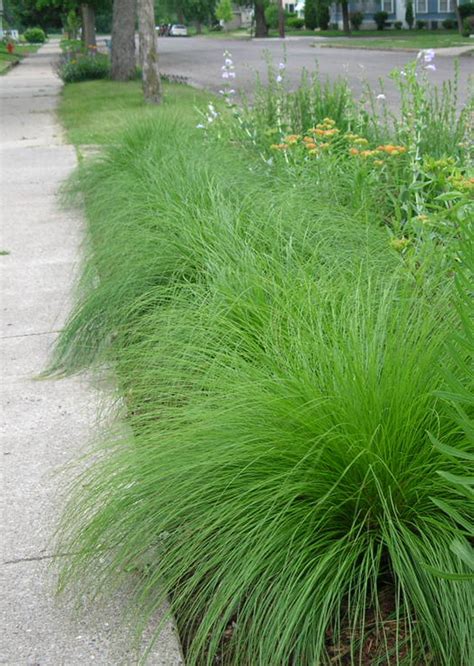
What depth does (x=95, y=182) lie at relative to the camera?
8.66 metres

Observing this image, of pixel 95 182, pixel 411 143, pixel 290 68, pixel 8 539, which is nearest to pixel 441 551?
pixel 8 539

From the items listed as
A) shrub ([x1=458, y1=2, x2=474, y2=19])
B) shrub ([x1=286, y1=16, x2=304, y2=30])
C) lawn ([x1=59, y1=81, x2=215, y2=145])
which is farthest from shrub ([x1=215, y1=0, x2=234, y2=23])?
lawn ([x1=59, y1=81, x2=215, y2=145])

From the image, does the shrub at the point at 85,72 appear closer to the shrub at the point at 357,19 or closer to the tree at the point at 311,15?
the shrub at the point at 357,19

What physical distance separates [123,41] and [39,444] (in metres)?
24.3

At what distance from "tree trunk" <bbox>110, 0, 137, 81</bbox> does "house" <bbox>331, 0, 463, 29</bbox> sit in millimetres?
38531

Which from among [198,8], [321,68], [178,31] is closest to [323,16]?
[198,8]

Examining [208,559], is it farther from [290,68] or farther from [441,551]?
[290,68]

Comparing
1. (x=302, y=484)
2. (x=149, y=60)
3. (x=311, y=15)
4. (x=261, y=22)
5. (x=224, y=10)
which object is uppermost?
(x=224, y=10)

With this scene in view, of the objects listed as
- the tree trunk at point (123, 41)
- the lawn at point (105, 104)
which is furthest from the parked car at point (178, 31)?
the tree trunk at point (123, 41)

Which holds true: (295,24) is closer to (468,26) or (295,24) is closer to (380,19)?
(380,19)

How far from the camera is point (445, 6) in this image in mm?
62594

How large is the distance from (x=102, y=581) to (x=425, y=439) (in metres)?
0.94

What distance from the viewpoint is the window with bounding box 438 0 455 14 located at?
204ft

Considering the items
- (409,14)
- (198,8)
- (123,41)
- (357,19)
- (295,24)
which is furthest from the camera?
(198,8)
